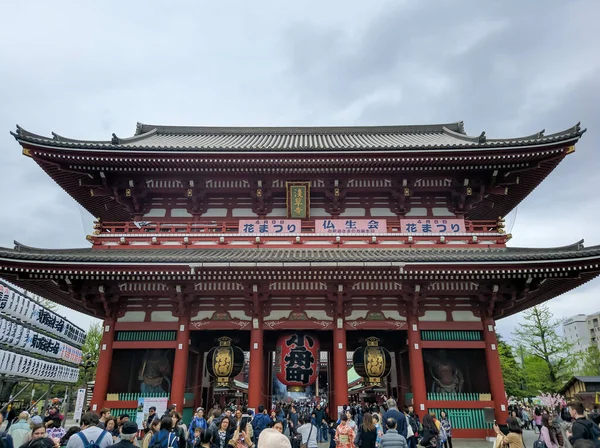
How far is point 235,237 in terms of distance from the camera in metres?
14.2

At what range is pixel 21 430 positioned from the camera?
7.74 m

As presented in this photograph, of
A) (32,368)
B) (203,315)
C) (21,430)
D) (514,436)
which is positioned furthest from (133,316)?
→ (514,436)

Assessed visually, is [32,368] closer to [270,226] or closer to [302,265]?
[270,226]

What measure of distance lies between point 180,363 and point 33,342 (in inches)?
411

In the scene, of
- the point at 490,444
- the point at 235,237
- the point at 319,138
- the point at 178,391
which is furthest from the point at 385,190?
the point at 178,391

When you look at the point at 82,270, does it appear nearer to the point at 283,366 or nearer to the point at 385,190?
the point at 283,366

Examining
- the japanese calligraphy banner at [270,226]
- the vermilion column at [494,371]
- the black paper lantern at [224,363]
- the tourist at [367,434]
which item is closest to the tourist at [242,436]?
the tourist at [367,434]

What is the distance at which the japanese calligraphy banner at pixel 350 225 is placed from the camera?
568 inches

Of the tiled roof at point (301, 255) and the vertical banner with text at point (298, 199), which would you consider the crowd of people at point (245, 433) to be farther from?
the vertical banner with text at point (298, 199)

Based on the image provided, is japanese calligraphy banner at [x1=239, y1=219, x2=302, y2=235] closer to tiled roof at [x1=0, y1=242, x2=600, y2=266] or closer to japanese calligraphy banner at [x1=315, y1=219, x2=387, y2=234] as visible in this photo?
japanese calligraphy banner at [x1=315, y1=219, x2=387, y2=234]

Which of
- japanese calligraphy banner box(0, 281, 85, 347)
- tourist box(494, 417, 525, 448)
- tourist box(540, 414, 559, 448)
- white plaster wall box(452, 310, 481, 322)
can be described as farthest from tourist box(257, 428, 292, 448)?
japanese calligraphy banner box(0, 281, 85, 347)

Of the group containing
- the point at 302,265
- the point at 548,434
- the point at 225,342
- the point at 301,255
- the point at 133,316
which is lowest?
the point at 548,434

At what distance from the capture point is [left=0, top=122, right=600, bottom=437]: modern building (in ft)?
39.4

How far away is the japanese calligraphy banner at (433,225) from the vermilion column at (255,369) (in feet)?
21.8
